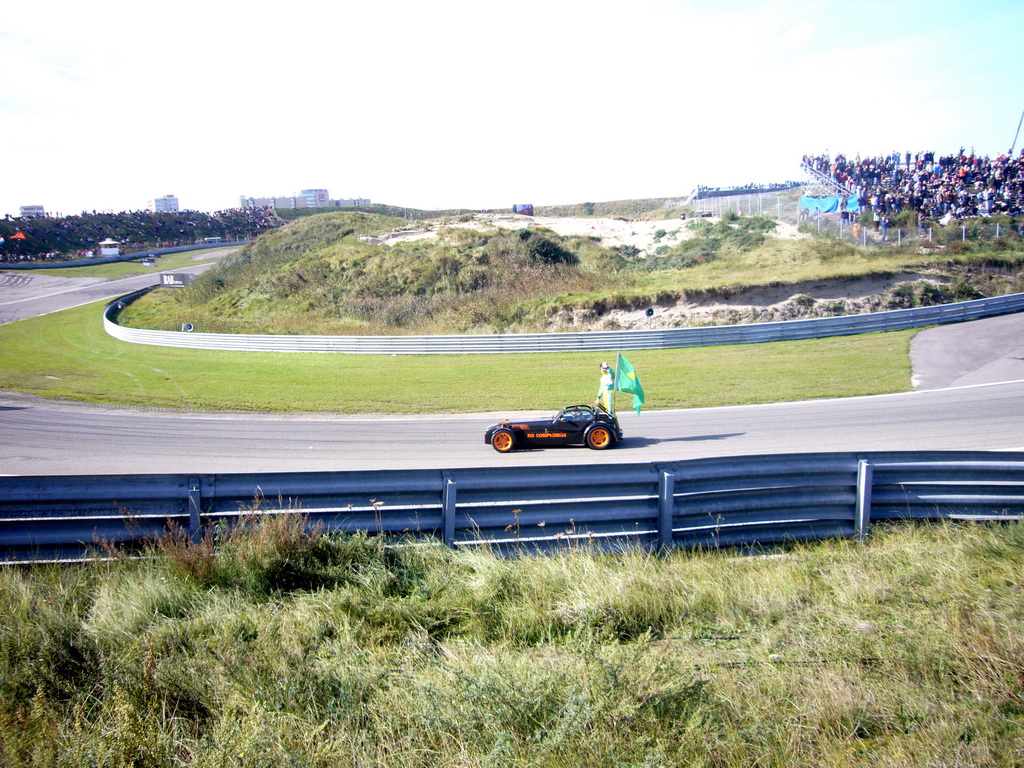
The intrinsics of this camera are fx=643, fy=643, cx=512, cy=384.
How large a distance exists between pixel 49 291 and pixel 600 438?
6019 cm

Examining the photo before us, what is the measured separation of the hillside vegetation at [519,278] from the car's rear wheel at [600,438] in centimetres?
1956

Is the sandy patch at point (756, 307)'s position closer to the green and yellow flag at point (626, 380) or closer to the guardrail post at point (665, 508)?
the green and yellow flag at point (626, 380)

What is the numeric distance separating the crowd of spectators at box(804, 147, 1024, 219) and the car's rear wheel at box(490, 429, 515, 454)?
35.6m

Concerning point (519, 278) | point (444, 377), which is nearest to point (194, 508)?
point (444, 377)

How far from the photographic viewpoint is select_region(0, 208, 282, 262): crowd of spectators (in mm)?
74688

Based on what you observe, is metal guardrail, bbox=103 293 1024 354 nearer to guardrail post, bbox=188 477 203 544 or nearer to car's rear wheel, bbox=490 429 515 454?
car's rear wheel, bbox=490 429 515 454

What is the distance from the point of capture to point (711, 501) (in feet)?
19.8

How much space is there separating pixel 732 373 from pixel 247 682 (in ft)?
→ 62.1

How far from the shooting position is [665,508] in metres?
5.90

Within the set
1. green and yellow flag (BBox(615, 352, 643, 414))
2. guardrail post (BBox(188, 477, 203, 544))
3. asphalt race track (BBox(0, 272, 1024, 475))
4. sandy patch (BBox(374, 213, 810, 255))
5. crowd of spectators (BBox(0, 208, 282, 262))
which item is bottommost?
asphalt race track (BBox(0, 272, 1024, 475))

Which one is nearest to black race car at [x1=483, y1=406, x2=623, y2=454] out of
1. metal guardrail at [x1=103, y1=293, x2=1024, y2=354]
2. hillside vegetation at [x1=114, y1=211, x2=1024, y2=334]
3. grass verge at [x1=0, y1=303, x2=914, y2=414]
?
grass verge at [x1=0, y1=303, x2=914, y2=414]

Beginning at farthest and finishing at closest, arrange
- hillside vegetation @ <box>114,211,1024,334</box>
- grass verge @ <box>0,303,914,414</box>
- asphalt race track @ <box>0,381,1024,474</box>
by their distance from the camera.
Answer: hillside vegetation @ <box>114,211,1024,334</box>, grass verge @ <box>0,303,914,414</box>, asphalt race track @ <box>0,381,1024,474</box>

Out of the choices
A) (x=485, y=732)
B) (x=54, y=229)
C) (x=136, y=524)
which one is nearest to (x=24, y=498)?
(x=136, y=524)

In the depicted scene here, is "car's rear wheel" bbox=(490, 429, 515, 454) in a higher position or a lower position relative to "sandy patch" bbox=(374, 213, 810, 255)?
lower
